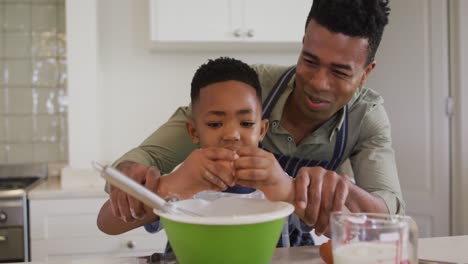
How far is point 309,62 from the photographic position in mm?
1115

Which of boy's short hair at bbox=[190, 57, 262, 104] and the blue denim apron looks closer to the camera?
boy's short hair at bbox=[190, 57, 262, 104]

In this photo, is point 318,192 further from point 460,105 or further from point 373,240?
point 460,105

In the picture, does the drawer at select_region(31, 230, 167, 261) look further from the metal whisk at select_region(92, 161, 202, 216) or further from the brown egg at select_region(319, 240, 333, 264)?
the metal whisk at select_region(92, 161, 202, 216)

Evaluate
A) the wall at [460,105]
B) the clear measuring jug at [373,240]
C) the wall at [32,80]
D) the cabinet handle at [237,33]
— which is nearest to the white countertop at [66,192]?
the wall at [32,80]

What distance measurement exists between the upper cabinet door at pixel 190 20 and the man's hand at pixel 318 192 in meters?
1.63

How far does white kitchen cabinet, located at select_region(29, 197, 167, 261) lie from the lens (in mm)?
2068

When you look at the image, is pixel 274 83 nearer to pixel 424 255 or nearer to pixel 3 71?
pixel 424 255

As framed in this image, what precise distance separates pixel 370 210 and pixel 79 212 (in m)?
1.48

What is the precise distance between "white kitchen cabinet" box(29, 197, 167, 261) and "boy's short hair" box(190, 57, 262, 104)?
3.80 ft

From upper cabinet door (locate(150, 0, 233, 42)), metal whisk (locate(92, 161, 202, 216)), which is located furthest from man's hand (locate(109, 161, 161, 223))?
upper cabinet door (locate(150, 0, 233, 42))

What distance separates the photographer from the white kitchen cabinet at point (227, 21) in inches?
92.3

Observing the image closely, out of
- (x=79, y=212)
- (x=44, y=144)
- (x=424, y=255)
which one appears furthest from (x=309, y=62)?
(x=44, y=144)

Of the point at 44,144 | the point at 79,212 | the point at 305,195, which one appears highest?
the point at 305,195

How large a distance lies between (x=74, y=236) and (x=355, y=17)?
5.05ft
